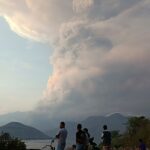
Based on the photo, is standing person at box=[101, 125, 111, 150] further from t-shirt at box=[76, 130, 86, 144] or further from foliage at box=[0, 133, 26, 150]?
foliage at box=[0, 133, 26, 150]

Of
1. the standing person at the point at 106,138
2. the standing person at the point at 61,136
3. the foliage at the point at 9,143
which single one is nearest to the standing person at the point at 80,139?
the standing person at the point at 61,136

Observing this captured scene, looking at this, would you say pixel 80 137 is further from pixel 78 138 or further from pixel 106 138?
Result: pixel 106 138

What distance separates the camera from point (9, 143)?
39312 millimetres

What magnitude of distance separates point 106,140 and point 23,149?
1260 centimetres

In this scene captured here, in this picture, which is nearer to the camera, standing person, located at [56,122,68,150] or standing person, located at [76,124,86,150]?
standing person, located at [56,122,68,150]

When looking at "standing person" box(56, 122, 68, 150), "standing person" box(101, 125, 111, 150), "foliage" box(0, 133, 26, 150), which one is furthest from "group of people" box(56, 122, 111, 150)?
"foliage" box(0, 133, 26, 150)

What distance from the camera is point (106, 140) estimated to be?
28.6 m

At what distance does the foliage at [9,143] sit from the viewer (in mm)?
38897

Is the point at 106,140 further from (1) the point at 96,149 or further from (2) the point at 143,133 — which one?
(2) the point at 143,133

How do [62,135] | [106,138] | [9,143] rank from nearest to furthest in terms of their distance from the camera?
[62,135] → [106,138] → [9,143]

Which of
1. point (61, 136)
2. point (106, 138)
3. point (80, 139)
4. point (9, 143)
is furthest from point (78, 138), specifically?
point (9, 143)

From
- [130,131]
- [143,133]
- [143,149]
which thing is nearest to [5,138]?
[143,149]

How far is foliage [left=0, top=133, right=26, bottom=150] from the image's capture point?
128 ft

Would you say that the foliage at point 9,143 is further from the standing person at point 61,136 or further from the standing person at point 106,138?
the standing person at point 61,136
